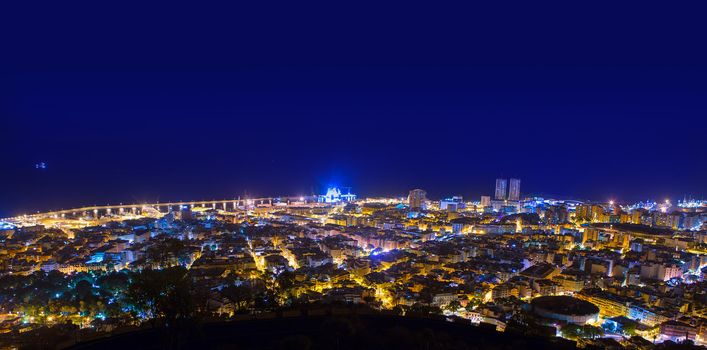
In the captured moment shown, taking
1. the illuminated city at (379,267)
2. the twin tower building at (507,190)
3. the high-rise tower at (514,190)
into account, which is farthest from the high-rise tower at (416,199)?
the high-rise tower at (514,190)

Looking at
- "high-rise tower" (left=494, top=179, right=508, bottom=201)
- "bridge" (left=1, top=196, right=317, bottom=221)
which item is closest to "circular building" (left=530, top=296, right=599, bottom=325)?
"bridge" (left=1, top=196, right=317, bottom=221)

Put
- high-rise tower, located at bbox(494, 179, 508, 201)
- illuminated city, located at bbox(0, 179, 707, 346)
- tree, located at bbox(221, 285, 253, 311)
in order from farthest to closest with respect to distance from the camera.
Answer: high-rise tower, located at bbox(494, 179, 508, 201) < illuminated city, located at bbox(0, 179, 707, 346) < tree, located at bbox(221, 285, 253, 311)

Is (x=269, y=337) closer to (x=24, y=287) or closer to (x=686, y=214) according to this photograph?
(x=24, y=287)

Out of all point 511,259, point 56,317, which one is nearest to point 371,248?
point 511,259

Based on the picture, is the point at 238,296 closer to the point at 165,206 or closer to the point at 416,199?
the point at 165,206

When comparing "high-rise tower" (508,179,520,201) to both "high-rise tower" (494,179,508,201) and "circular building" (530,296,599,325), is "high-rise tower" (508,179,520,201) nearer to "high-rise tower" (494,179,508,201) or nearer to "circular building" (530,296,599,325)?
"high-rise tower" (494,179,508,201)

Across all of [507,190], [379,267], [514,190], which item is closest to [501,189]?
[507,190]

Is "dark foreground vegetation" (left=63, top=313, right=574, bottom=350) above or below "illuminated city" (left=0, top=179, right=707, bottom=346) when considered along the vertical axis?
above
